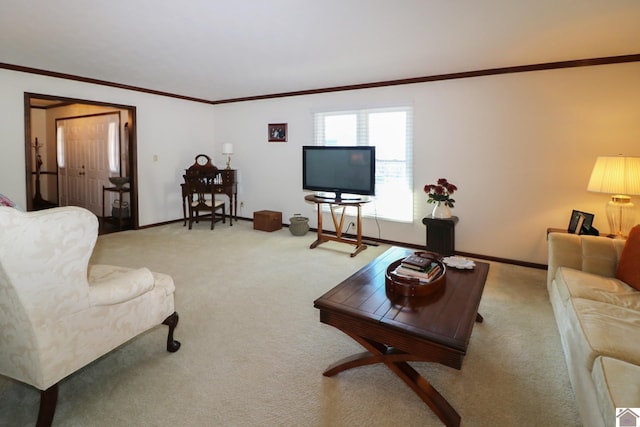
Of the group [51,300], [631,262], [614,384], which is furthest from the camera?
[631,262]

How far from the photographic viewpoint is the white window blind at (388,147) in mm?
4691

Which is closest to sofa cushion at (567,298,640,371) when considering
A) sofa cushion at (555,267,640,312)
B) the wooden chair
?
sofa cushion at (555,267,640,312)

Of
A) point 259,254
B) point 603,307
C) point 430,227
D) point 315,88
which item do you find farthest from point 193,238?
point 603,307

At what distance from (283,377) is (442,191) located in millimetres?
2988

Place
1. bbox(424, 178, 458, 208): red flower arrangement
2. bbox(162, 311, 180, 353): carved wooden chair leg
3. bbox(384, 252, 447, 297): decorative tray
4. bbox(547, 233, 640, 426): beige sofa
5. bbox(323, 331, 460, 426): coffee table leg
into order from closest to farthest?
bbox(547, 233, 640, 426): beige sofa, bbox(323, 331, 460, 426): coffee table leg, bbox(384, 252, 447, 297): decorative tray, bbox(162, 311, 180, 353): carved wooden chair leg, bbox(424, 178, 458, 208): red flower arrangement

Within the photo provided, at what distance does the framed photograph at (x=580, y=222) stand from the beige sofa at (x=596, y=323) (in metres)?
0.78

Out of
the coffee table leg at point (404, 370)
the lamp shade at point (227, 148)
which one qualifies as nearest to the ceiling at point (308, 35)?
the lamp shade at point (227, 148)

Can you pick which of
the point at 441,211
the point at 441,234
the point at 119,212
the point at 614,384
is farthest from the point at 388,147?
the point at 119,212

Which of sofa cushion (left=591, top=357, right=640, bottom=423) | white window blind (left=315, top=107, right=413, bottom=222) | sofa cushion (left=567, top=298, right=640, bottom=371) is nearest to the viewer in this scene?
sofa cushion (left=591, top=357, right=640, bottom=423)

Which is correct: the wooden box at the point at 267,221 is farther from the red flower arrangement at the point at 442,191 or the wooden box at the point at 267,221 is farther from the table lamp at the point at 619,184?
the table lamp at the point at 619,184

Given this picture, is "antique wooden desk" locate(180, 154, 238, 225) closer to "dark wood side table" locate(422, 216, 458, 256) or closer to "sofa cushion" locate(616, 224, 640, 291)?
"dark wood side table" locate(422, 216, 458, 256)

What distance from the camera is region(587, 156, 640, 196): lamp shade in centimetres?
286

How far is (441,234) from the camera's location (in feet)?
13.6

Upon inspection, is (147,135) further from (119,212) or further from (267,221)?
(267,221)
